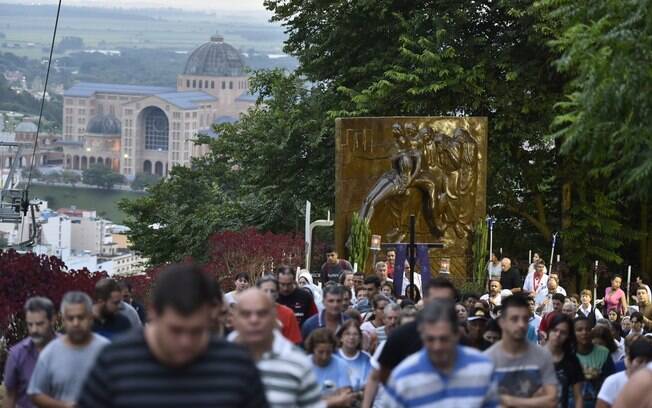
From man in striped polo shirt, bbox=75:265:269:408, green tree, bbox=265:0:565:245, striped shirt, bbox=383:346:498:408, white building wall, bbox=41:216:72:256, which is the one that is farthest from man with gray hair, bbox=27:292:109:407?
white building wall, bbox=41:216:72:256

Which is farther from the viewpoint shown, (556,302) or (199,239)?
(199,239)

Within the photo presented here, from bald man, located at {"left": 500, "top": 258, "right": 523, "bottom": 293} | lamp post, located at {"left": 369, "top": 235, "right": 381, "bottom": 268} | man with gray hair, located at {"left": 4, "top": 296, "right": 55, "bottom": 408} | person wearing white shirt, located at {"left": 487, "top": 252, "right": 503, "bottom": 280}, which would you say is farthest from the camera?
lamp post, located at {"left": 369, "top": 235, "right": 381, "bottom": 268}

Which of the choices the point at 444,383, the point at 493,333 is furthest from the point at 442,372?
the point at 493,333

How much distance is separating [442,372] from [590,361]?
5.20m

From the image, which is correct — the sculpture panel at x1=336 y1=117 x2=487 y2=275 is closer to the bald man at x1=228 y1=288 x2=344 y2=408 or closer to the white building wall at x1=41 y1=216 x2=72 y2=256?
the bald man at x1=228 y1=288 x2=344 y2=408

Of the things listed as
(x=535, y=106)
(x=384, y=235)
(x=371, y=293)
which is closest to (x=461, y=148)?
(x=384, y=235)

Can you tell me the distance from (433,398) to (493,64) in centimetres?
2889

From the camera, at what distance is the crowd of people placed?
23.8ft

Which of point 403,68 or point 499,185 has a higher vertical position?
point 403,68

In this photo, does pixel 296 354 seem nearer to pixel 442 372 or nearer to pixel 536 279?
pixel 442 372

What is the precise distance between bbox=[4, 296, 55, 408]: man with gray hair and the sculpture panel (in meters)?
20.0

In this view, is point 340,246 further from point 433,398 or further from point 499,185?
point 433,398

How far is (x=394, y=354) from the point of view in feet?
35.0

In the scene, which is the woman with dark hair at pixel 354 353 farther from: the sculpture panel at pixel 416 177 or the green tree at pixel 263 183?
the green tree at pixel 263 183
